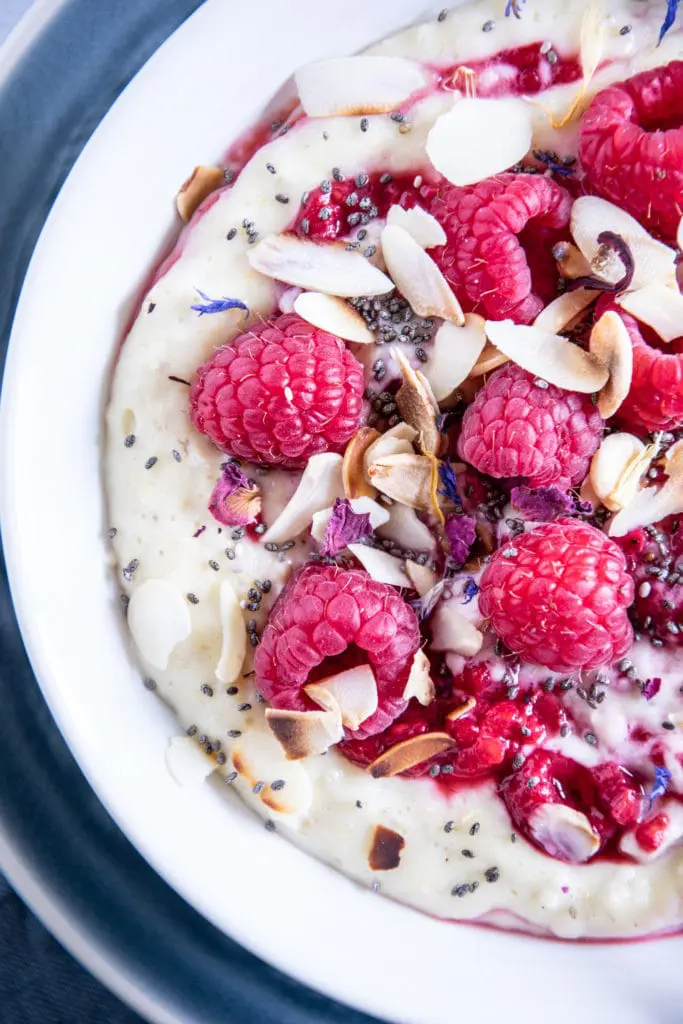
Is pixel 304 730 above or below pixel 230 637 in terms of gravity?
below

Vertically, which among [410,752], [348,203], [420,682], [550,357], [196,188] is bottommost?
[410,752]

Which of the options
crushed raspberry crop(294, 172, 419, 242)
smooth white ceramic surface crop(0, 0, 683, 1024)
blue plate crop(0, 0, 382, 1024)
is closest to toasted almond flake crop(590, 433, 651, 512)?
crushed raspberry crop(294, 172, 419, 242)

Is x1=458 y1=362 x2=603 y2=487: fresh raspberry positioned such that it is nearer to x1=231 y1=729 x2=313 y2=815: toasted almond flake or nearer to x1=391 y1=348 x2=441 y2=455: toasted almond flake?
x1=391 y1=348 x2=441 y2=455: toasted almond flake

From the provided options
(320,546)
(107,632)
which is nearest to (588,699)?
(320,546)

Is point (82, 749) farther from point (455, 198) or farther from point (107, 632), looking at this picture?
point (455, 198)

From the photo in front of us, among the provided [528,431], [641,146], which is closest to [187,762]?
[528,431]

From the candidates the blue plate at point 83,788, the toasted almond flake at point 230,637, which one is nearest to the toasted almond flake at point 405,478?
the toasted almond flake at point 230,637

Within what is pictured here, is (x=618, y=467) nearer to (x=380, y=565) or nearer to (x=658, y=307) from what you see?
(x=658, y=307)
